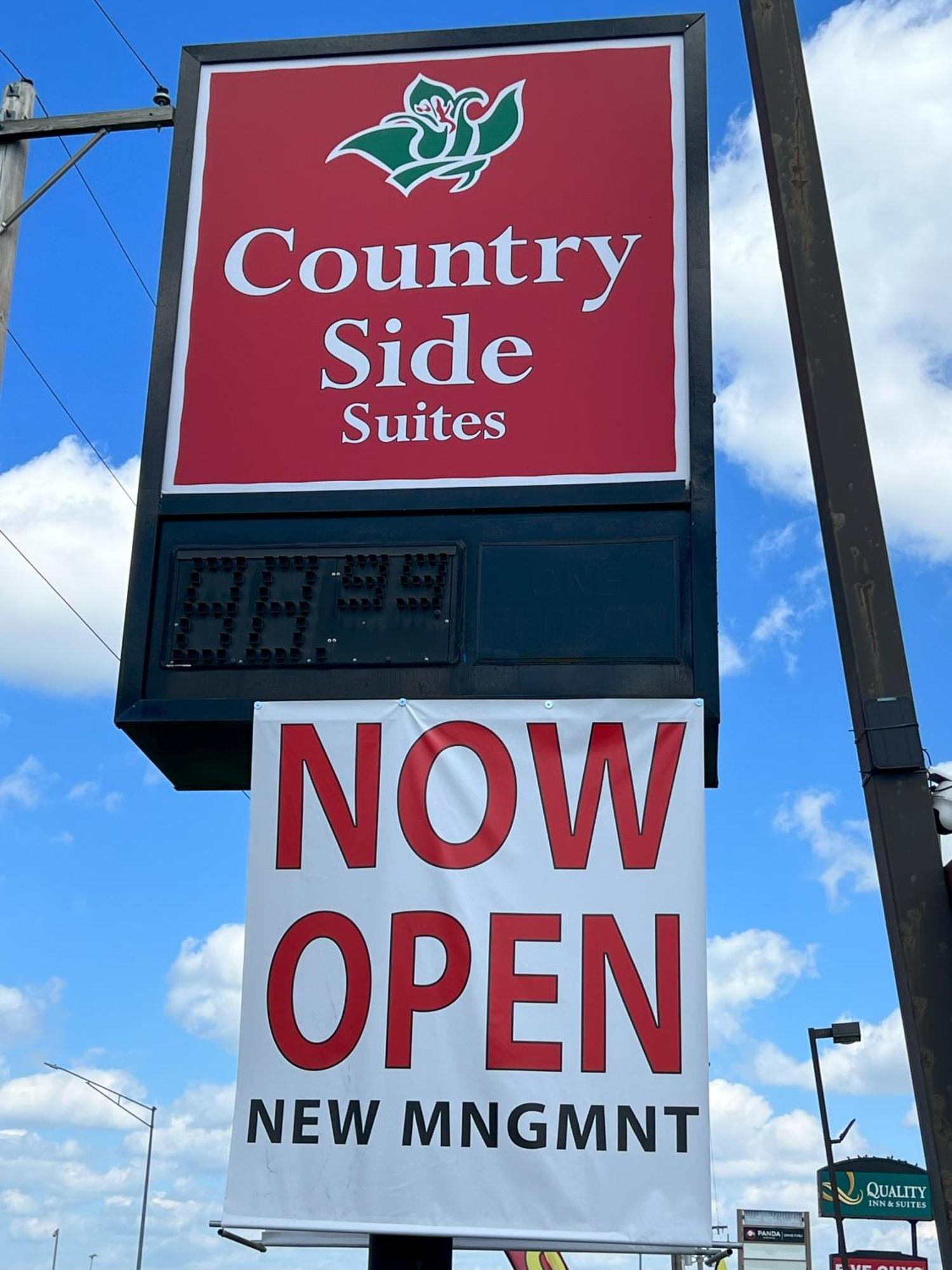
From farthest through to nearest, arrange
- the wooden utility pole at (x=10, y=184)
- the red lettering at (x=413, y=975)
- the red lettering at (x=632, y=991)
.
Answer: the wooden utility pole at (x=10, y=184) < the red lettering at (x=413, y=975) < the red lettering at (x=632, y=991)

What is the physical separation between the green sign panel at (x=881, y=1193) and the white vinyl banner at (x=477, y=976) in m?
42.8

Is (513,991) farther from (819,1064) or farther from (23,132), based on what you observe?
(819,1064)

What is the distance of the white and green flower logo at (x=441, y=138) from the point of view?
24.8ft

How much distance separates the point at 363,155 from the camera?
25.2 ft

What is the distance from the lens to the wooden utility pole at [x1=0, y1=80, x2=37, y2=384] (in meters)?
8.38

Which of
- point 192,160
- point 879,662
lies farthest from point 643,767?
point 192,160

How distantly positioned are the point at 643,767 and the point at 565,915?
2.24ft

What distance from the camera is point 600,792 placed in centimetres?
616

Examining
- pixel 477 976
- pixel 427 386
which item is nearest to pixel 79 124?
pixel 427 386

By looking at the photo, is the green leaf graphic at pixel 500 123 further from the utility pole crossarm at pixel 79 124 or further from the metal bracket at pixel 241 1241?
the metal bracket at pixel 241 1241

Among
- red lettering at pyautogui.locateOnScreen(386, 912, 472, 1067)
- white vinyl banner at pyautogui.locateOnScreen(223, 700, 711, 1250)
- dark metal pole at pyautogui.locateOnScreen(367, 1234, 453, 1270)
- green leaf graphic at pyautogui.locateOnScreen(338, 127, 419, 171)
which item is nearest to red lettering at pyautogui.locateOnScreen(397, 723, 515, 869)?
white vinyl banner at pyautogui.locateOnScreen(223, 700, 711, 1250)

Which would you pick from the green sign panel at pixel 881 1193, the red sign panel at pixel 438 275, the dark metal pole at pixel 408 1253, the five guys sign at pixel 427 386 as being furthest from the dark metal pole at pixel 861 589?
the green sign panel at pixel 881 1193

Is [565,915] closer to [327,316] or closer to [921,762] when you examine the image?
[921,762]

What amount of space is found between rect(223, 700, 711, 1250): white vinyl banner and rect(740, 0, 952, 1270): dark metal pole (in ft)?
3.97
